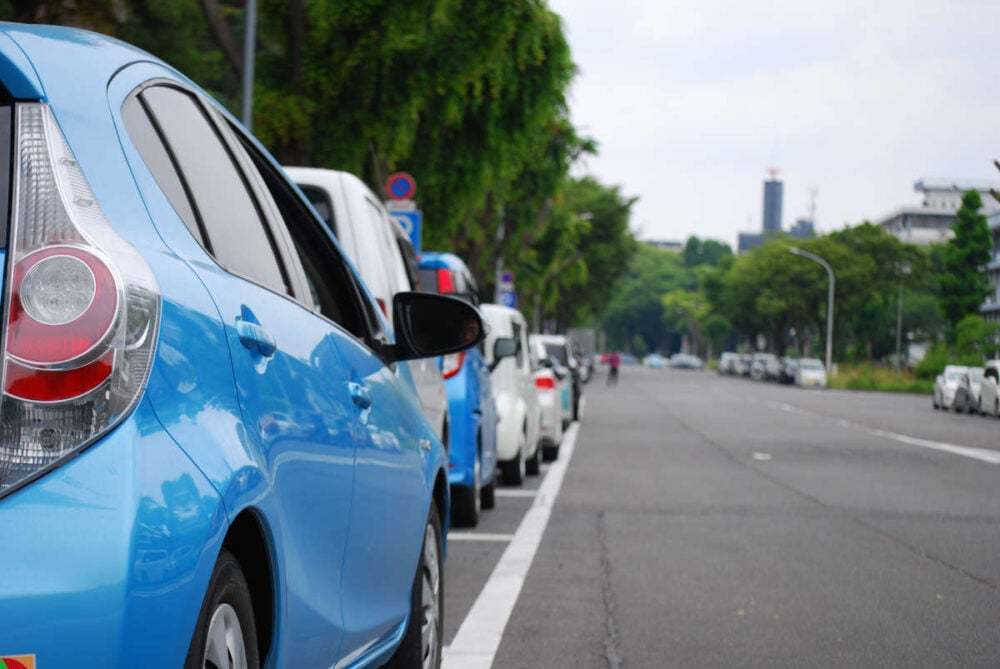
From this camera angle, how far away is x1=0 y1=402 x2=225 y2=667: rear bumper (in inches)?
82.0

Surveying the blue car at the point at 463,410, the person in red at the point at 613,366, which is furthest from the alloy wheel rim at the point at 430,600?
the person in red at the point at 613,366

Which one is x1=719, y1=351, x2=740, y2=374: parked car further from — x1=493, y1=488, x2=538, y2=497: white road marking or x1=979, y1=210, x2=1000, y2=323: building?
x1=493, y1=488, x2=538, y2=497: white road marking

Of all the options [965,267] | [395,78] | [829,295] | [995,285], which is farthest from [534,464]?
[995,285]

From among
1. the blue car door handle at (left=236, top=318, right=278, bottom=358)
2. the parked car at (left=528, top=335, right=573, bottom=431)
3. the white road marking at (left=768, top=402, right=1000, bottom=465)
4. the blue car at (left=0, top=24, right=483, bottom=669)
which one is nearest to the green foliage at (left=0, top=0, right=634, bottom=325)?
the parked car at (left=528, top=335, right=573, bottom=431)

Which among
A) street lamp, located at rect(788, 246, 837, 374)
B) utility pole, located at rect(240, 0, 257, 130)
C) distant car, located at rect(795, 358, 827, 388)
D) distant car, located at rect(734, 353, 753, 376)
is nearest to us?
utility pole, located at rect(240, 0, 257, 130)

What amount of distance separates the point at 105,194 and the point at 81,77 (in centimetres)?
26

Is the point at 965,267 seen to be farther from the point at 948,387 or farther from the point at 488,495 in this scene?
the point at 488,495

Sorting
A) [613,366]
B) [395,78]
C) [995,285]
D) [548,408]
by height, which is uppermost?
[995,285]

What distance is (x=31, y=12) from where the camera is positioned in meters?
10.3

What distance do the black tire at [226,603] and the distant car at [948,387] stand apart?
42303 millimetres

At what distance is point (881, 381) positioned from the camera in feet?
238

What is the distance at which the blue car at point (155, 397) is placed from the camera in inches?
84.4

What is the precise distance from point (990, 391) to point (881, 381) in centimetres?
3282

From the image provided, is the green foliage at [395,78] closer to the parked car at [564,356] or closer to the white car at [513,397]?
the white car at [513,397]
